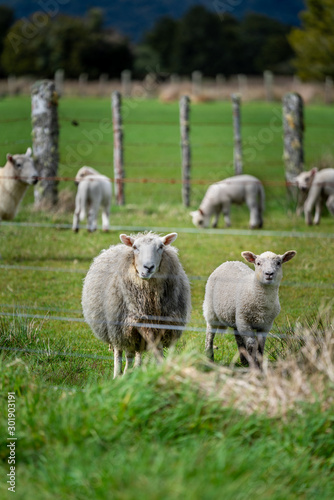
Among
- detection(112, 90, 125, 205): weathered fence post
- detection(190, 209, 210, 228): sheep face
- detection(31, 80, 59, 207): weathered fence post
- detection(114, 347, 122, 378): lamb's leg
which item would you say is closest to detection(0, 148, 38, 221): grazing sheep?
detection(31, 80, 59, 207): weathered fence post

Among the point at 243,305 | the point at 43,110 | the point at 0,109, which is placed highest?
the point at 0,109

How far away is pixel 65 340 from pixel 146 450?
8.01 ft

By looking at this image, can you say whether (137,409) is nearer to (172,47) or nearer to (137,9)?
(172,47)

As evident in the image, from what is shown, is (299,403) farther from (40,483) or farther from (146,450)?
(40,483)

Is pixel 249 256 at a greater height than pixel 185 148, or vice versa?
pixel 185 148

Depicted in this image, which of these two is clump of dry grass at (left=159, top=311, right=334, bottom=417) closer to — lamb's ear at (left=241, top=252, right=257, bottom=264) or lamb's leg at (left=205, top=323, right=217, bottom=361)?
lamb's ear at (left=241, top=252, right=257, bottom=264)

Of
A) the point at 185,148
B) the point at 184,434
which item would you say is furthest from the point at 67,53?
the point at 184,434

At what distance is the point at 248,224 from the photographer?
11398 mm

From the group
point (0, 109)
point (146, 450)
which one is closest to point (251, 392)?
point (146, 450)

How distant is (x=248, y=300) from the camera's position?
185 inches

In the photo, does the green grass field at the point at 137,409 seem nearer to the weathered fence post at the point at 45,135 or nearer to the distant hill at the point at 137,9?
the weathered fence post at the point at 45,135

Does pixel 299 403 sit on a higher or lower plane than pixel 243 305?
lower

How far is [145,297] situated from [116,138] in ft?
30.7

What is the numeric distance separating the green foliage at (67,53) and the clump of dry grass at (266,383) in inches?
2221
